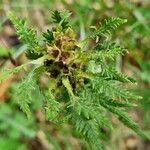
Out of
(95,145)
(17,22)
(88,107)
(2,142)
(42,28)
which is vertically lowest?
(2,142)

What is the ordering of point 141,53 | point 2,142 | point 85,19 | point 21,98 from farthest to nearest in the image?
point 141,53 < point 2,142 < point 85,19 < point 21,98

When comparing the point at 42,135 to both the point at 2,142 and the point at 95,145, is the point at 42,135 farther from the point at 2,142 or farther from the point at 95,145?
the point at 95,145

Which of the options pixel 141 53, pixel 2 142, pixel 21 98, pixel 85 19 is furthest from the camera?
pixel 141 53

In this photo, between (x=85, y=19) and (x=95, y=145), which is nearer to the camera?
(x=95, y=145)

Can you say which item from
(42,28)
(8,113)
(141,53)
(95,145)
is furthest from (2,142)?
(95,145)

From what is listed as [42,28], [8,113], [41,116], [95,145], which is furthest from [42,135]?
[95,145]

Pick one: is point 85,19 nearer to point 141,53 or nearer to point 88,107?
point 141,53

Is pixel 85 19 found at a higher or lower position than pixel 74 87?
lower
